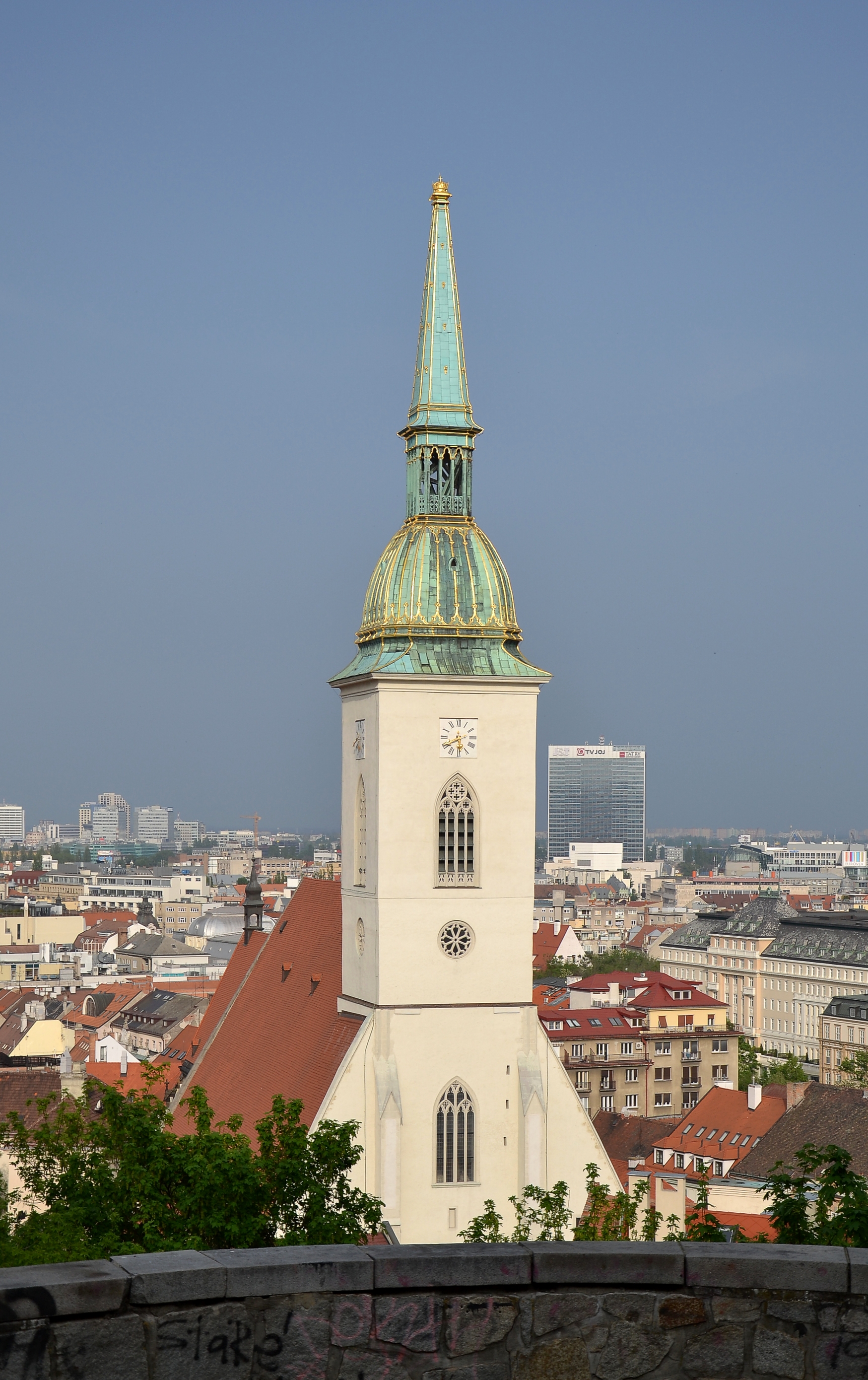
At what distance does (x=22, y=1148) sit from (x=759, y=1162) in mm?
42072

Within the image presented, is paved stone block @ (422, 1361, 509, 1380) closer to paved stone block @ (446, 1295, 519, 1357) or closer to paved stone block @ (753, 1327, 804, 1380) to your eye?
paved stone block @ (446, 1295, 519, 1357)

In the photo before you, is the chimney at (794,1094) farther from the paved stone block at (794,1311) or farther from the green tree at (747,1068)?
the paved stone block at (794,1311)

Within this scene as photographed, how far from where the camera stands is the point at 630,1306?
9.55m

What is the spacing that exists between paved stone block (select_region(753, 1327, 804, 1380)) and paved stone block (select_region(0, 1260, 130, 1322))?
3.34 metres

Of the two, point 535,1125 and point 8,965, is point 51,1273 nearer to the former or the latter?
point 535,1125

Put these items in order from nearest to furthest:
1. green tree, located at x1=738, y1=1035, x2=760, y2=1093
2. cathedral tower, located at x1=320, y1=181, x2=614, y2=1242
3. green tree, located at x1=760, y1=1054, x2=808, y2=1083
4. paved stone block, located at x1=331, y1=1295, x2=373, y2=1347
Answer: paved stone block, located at x1=331, y1=1295, x2=373, y2=1347
cathedral tower, located at x1=320, y1=181, x2=614, y2=1242
green tree, located at x1=760, y1=1054, x2=808, y2=1083
green tree, located at x1=738, y1=1035, x2=760, y2=1093

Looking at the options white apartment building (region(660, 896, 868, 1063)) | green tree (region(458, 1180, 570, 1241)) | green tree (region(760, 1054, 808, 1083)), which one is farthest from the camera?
white apartment building (region(660, 896, 868, 1063))

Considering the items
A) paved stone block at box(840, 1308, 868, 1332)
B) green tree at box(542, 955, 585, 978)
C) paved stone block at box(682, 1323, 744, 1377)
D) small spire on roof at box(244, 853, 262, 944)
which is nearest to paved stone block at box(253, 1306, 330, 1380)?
paved stone block at box(682, 1323, 744, 1377)

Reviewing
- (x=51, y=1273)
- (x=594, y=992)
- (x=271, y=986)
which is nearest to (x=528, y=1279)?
(x=51, y=1273)

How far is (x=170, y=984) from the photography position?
139 meters

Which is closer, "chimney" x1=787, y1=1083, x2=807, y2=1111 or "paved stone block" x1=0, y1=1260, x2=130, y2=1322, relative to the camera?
"paved stone block" x1=0, y1=1260, x2=130, y2=1322

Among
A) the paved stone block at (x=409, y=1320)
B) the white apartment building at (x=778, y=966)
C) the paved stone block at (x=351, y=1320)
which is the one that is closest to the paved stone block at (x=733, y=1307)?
the paved stone block at (x=409, y=1320)

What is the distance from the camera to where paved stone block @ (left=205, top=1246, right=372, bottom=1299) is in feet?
30.2

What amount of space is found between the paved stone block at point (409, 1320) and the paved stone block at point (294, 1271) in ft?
0.52
